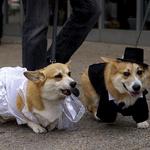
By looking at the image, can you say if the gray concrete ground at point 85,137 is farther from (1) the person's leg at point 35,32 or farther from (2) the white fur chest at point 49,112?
(1) the person's leg at point 35,32

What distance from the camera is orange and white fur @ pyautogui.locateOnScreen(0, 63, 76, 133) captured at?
378 centimetres

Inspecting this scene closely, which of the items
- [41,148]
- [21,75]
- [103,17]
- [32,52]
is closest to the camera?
[41,148]

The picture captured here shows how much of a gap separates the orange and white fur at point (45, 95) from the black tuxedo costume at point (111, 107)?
333 mm

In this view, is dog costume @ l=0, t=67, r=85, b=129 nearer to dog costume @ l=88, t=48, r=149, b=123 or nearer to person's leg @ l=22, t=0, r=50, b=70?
dog costume @ l=88, t=48, r=149, b=123

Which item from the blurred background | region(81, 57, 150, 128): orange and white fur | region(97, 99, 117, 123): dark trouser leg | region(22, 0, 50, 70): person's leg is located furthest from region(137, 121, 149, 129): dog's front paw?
the blurred background

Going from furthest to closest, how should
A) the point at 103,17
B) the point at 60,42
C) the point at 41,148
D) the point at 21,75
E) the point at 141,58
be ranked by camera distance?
the point at 103,17 → the point at 60,42 → the point at 21,75 → the point at 141,58 → the point at 41,148

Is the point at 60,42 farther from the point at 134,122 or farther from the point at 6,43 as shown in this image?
the point at 6,43

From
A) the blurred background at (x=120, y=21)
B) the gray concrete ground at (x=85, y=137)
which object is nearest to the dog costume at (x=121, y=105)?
the gray concrete ground at (x=85, y=137)

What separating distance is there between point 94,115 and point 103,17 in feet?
21.4

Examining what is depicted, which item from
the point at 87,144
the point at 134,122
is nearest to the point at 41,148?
the point at 87,144

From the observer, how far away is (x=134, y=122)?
433cm

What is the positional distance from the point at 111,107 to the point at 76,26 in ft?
3.77

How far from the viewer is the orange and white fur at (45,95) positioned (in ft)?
12.4

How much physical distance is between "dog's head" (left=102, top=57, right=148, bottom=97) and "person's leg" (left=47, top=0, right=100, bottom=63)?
950 millimetres
